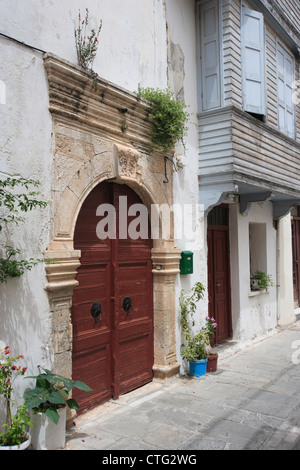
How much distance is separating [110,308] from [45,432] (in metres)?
1.60

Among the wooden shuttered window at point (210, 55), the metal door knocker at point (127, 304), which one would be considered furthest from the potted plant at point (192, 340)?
the wooden shuttered window at point (210, 55)

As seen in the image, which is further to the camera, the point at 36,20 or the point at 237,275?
the point at 237,275

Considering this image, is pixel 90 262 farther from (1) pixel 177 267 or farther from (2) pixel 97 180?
(1) pixel 177 267

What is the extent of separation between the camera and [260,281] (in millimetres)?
7785

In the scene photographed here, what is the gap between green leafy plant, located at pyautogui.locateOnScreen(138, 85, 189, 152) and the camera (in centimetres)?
484

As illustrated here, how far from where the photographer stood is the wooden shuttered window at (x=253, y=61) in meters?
6.08

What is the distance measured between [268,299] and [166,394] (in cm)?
411

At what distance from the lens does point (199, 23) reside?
5.96 m

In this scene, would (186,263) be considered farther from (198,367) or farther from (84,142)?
(84,142)

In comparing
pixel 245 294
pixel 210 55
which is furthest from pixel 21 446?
pixel 210 55

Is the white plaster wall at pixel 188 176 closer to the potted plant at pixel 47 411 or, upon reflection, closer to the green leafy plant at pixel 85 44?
the green leafy plant at pixel 85 44

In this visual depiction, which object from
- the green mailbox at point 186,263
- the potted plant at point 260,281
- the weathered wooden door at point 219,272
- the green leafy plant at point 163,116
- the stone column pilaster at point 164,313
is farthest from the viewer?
the potted plant at point 260,281

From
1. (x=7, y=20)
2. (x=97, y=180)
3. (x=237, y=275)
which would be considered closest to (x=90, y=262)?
(x=97, y=180)

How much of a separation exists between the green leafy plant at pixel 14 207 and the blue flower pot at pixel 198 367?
115 inches
